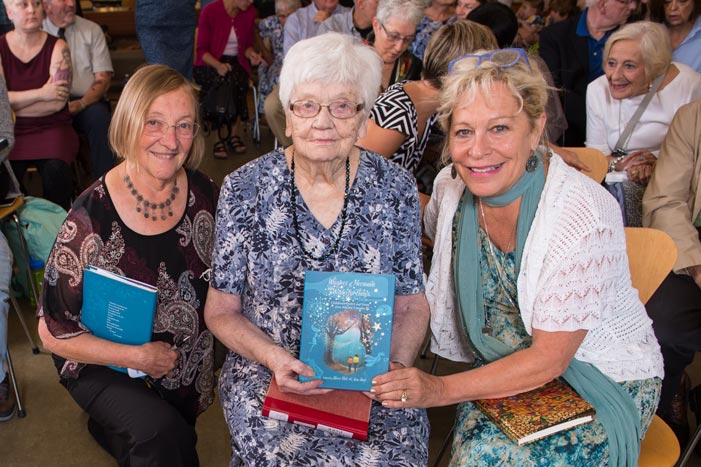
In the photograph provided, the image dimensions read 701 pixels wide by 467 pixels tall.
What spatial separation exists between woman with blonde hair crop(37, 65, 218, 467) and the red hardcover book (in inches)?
20.6

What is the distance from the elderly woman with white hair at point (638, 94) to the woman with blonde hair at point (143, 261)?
2.03 m

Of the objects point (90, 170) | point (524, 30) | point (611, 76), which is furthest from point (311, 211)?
point (524, 30)

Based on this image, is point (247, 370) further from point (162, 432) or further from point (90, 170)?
point (90, 170)

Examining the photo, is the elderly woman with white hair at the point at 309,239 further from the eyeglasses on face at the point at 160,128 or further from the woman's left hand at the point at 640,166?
the woman's left hand at the point at 640,166

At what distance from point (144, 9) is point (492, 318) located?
4.41 metres

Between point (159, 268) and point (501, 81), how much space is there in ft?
3.90

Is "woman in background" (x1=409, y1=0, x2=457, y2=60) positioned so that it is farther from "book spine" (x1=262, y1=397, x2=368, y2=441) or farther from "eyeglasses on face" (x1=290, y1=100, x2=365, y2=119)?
"book spine" (x1=262, y1=397, x2=368, y2=441)

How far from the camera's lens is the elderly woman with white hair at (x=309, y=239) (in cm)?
182

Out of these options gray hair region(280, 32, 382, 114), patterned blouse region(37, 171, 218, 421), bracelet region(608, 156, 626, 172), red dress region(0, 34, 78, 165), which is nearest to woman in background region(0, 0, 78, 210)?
red dress region(0, 34, 78, 165)

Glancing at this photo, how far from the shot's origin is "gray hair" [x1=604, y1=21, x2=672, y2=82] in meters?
3.27

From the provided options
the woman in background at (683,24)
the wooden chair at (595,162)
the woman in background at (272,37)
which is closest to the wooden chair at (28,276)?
the wooden chair at (595,162)

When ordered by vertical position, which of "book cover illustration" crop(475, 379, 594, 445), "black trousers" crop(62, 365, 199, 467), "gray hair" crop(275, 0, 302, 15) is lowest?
"black trousers" crop(62, 365, 199, 467)

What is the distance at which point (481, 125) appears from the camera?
5.90 feet

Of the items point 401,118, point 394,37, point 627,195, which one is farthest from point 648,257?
point 394,37
